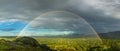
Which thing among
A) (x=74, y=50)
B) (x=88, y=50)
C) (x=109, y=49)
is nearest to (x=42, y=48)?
(x=74, y=50)

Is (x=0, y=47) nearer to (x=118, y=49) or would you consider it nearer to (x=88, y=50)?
(x=88, y=50)

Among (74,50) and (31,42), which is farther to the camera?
(74,50)

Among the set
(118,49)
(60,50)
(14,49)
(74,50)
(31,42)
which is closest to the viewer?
(14,49)

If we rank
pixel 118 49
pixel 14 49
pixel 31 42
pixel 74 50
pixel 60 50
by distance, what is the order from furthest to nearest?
pixel 118 49
pixel 74 50
pixel 60 50
pixel 31 42
pixel 14 49

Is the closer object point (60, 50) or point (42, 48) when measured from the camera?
point (42, 48)

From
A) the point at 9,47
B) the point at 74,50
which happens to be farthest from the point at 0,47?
the point at 74,50

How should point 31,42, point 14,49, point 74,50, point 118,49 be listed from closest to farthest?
point 14,49, point 31,42, point 74,50, point 118,49

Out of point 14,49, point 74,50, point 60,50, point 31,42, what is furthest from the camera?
point 74,50

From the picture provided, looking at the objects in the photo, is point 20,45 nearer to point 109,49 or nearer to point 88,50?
point 88,50
